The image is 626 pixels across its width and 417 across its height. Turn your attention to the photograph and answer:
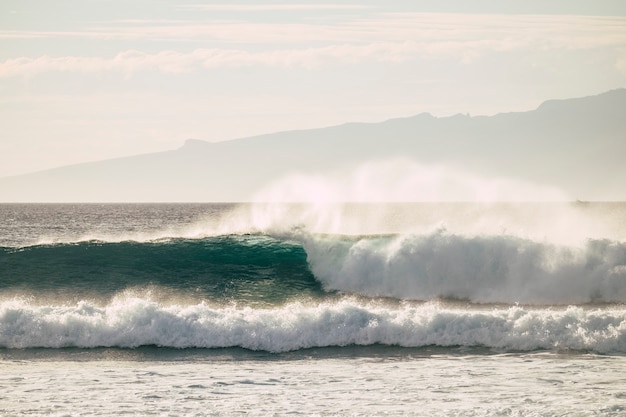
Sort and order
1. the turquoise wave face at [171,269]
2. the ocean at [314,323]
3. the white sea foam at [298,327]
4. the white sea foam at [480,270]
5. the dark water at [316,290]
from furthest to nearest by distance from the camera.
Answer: the turquoise wave face at [171,269] < the white sea foam at [480,270] < the dark water at [316,290] < the white sea foam at [298,327] < the ocean at [314,323]

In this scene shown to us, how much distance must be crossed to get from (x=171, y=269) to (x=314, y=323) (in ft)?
29.6

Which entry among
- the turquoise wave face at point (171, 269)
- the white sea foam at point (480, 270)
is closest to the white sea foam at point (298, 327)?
→ the turquoise wave face at point (171, 269)

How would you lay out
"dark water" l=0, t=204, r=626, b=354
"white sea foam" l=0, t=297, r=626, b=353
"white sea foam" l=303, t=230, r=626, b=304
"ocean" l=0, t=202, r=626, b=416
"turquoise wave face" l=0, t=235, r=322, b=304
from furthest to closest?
"turquoise wave face" l=0, t=235, r=322, b=304
"white sea foam" l=303, t=230, r=626, b=304
"dark water" l=0, t=204, r=626, b=354
"white sea foam" l=0, t=297, r=626, b=353
"ocean" l=0, t=202, r=626, b=416

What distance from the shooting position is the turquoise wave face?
2653cm

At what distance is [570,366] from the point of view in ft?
57.3

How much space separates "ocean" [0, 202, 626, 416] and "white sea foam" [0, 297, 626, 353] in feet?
0.13

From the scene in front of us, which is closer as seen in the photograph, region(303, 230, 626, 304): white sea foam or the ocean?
the ocean

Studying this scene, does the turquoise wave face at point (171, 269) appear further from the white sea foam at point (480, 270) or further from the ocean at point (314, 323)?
the white sea foam at point (480, 270)

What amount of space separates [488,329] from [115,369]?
8.78 m

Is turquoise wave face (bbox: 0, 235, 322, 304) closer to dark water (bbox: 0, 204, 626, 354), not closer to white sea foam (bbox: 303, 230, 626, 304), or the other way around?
dark water (bbox: 0, 204, 626, 354)

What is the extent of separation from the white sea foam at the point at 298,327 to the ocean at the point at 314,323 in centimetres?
4

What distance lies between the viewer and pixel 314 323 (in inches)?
826

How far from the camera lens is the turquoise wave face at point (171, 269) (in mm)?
26531

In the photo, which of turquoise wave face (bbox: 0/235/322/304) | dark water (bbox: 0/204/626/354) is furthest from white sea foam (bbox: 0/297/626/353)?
turquoise wave face (bbox: 0/235/322/304)
